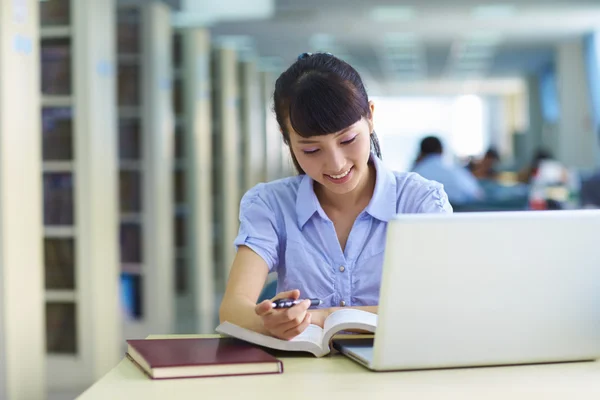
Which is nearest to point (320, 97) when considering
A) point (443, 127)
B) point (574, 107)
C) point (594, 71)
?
point (594, 71)

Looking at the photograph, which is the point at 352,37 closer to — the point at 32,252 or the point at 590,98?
the point at 590,98

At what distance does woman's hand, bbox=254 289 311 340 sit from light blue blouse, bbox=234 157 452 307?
41cm

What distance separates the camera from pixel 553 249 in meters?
1.42

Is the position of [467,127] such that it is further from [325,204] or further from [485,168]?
[325,204]

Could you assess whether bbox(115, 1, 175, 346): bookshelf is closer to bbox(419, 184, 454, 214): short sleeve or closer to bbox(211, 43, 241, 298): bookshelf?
bbox(211, 43, 241, 298): bookshelf

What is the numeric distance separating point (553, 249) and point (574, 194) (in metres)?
6.19

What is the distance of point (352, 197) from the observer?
84.4 inches

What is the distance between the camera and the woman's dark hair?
1.87 m

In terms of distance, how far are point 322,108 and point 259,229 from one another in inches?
14.5

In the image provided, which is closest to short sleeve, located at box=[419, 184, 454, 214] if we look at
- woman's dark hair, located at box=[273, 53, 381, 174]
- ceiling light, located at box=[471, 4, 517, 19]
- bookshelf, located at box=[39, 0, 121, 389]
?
woman's dark hair, located at box=[273, 53, 381, 174]

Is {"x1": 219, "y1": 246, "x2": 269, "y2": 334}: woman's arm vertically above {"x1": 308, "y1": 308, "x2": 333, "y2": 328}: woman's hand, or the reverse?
{"x1": 219, "y1": 246, "x2": 269, "y2": 334}: woman's arm

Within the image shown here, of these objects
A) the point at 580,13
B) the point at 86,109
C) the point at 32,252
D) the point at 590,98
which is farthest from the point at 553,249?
the point at 590,98

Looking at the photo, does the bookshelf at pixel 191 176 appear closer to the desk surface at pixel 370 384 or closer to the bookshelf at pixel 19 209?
the bookshelf at pixel 19 209

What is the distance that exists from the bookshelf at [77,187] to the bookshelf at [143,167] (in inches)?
63.1
